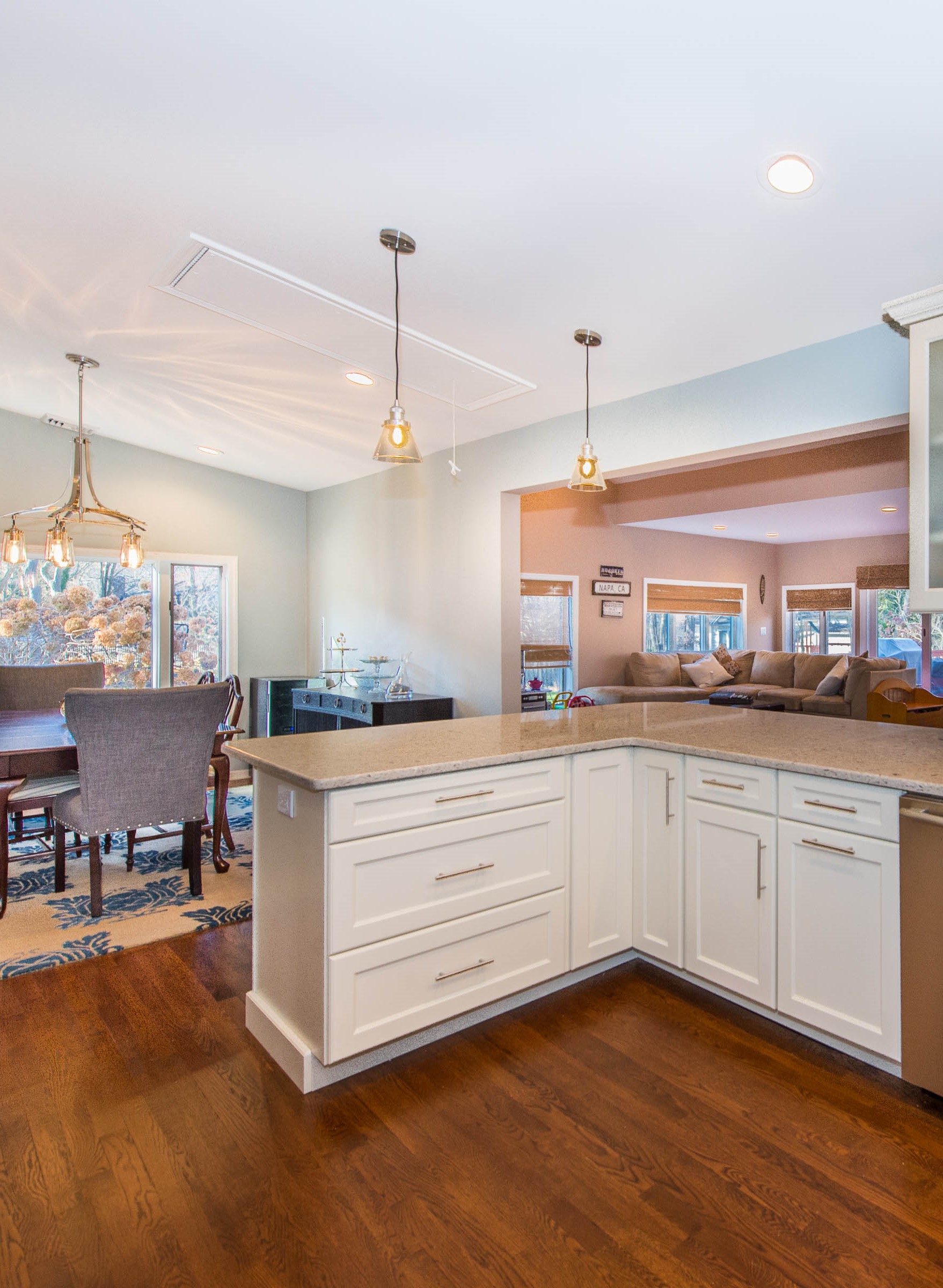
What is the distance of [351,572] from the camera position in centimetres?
618

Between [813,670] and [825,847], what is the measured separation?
700cm

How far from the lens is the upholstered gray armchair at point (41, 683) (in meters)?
4.55

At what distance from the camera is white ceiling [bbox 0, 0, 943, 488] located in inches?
62.9

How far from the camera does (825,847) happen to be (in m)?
1.99

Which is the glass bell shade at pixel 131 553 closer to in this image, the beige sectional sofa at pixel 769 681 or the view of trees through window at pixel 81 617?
the view of trees through window at pixel 81 617

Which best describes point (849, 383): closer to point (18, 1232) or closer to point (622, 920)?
point (622, 920)

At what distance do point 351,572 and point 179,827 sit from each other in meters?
2.62

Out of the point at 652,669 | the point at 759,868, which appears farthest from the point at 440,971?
the point at 652,669

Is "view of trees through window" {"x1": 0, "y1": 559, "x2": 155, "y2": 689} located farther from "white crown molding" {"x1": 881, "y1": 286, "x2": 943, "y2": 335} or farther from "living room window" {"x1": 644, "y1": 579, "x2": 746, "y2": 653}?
"living room window" {"x1": 644, "y1": 579, "x2": 746, "y2": 653}

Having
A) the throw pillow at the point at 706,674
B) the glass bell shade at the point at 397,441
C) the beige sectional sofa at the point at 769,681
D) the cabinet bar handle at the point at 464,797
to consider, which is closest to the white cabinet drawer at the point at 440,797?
the cabinet bar handle at the point at 464,797

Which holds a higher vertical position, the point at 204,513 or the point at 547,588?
the point at 204,513

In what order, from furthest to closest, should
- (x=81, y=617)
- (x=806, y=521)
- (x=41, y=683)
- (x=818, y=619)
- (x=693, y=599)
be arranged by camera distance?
1. (x=818, y=619)
2. (x=693, y=599)
3. (x=806, y=521)
4. (x=81, y=617)
5. (x=41, y=683)

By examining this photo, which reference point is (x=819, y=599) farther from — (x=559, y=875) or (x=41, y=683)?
(x=41, y=683)

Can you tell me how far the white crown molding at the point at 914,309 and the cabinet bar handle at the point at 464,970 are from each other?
92.8 inches
